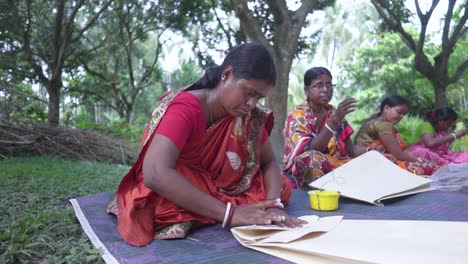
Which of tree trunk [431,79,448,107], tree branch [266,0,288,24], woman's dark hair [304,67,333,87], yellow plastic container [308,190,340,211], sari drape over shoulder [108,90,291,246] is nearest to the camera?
sari drape over shoulder [108,90,291,246]

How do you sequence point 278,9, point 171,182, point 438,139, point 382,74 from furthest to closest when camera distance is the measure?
1. point 382,74
2. point 278,9
3. point 438,139
4. point 171,182

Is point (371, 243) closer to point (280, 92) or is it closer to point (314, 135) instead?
point (314, 135)

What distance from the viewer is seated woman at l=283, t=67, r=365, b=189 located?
9.45 feet

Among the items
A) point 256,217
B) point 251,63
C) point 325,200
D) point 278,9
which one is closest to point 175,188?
point 256,217

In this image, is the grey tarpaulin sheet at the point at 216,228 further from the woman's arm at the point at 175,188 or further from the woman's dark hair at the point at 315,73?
the woman's dark hair at the point at 315,73

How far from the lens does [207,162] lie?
1978 mm

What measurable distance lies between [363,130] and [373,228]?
90.7 inches

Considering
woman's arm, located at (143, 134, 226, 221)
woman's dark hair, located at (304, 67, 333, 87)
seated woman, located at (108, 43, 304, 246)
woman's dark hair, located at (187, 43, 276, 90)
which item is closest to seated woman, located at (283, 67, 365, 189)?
woman's dark hair, located at (304, 67, 333, 87)

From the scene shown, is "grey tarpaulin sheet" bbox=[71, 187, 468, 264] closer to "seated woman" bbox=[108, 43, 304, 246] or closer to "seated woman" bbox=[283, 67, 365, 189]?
"seated woman" bbox=[108, 43, 304, 246]

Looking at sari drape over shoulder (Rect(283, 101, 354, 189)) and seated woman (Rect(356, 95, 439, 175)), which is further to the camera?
seated woman (Rect(356, 95, 439, 175))

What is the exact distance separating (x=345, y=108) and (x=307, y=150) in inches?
19.0

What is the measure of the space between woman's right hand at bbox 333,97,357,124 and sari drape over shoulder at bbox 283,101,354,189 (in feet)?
1.02

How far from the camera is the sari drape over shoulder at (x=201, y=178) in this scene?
1736mm

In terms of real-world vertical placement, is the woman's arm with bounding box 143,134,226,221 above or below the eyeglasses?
below
